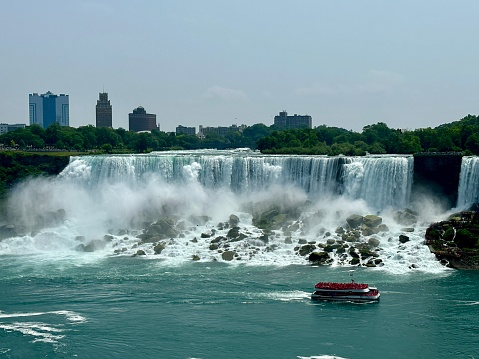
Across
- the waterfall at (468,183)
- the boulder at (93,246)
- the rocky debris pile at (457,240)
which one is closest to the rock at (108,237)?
the boulder at (93,246)

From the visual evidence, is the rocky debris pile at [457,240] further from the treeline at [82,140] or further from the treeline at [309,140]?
the treeline at [82,140]

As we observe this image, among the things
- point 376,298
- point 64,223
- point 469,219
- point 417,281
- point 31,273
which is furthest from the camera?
point 64,223

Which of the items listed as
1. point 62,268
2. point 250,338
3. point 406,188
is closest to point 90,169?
point 62,268

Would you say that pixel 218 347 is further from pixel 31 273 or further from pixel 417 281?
pixel 31 273

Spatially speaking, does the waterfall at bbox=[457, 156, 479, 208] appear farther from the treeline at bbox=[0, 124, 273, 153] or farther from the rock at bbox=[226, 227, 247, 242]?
the treeline at bbox=[0, 124, 273, 153]

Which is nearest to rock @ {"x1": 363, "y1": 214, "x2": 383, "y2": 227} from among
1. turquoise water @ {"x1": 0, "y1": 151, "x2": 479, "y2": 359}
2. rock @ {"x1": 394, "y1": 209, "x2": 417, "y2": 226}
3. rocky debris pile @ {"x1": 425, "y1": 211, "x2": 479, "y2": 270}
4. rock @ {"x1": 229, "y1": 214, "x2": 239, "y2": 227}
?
turquoise water @ {"x1": 0, "y1": 151, "x2": 479, "y2": 359}

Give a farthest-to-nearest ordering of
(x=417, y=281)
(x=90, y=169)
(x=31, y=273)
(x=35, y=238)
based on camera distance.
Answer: (x=90, y=169) < (x=35, y=238) < (x=31, y=273) < (x=417, y=281)
